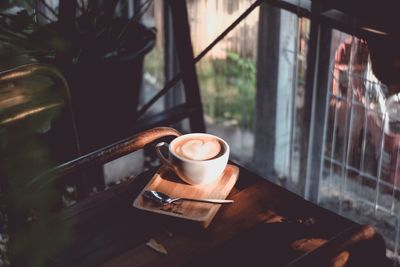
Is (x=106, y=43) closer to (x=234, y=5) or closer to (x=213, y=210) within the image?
(x=234, y=5)

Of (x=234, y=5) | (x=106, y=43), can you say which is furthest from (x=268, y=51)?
(x=106, y=43)

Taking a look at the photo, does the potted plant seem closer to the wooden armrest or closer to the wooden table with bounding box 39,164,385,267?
the wooden armrest

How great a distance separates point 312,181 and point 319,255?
1286 mm

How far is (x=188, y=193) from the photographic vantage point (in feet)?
4.91

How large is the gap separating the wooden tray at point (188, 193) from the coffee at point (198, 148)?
0.25 feet

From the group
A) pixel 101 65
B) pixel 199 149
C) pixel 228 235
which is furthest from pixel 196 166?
pixel 101 65

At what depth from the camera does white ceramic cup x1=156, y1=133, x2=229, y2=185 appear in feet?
4.81

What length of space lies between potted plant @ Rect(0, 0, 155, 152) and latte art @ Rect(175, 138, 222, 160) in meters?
0.78

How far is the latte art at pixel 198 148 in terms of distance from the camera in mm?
1494

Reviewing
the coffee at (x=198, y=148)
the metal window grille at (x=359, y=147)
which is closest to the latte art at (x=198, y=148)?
the coffee at (x=198, y=148)

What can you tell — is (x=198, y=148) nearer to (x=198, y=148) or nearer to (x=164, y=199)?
(x=198, y=148)

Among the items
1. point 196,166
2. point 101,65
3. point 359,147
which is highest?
point 196,166

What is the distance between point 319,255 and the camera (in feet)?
4.02

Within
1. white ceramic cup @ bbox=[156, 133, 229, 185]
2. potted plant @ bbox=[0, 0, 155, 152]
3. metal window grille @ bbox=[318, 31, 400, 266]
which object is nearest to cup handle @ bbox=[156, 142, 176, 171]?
white ceramic cup @ bbox=[156, 133, 229, 185]
